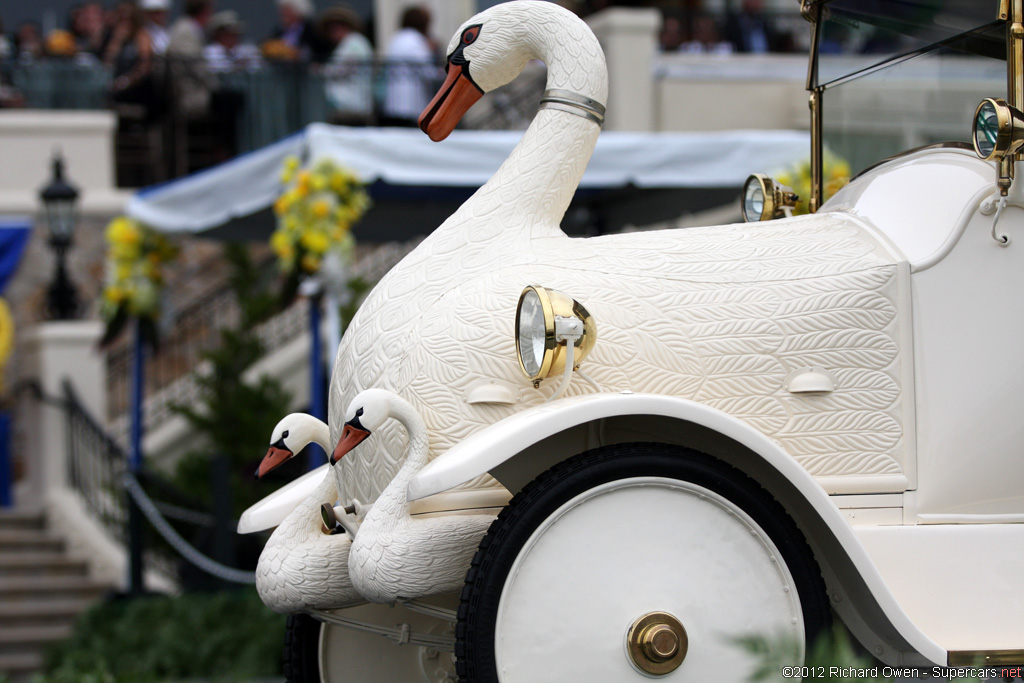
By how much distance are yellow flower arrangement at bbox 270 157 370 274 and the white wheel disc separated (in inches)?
185

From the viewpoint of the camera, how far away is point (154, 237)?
8.97 meters

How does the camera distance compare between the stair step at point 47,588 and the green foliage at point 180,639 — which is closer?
the green foliage at point 180,639

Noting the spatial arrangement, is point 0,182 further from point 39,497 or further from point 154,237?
point 154,237

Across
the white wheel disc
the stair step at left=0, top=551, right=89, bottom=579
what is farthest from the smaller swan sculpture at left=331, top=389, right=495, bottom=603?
the stair step at left=0, top=551, right=89, bottom=579

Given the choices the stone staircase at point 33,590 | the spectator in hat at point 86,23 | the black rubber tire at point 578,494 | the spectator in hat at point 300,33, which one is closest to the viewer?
the black rubber tire at point 578,494

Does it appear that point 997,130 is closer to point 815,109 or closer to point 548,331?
point 548,331

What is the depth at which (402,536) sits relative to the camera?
260 centimetres

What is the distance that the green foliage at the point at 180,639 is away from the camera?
6703 mm

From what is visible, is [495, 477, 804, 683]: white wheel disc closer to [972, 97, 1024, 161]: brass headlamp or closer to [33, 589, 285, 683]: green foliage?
[972, 97, 1024, 161]: brass headlamp

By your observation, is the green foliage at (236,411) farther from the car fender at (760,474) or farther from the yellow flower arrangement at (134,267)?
the car fender at (760,474)

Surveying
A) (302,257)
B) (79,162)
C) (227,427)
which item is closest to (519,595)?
(302,257)

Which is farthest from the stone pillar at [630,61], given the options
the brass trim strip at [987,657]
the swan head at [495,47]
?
the brass trim strip at [987,657]

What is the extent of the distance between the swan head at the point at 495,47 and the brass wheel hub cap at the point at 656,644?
1.48m

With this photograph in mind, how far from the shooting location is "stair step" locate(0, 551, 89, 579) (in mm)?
10062
